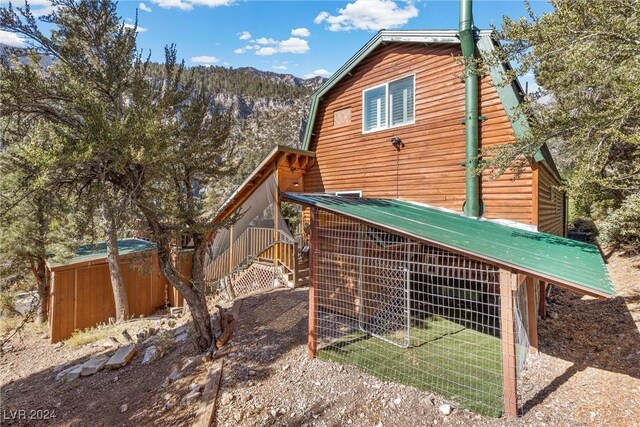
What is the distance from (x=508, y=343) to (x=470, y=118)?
4.50m

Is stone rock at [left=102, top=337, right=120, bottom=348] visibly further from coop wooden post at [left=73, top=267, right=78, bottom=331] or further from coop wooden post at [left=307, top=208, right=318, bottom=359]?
coop wooden post at [left=307, top=208, right=318, bottom=359]

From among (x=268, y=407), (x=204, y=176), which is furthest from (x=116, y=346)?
(x=268, y=407)

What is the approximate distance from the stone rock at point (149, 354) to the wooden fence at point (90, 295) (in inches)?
89.0

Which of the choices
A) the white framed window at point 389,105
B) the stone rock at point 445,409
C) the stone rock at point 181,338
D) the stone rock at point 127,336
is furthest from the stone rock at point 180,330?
the white framed window at point 389,105

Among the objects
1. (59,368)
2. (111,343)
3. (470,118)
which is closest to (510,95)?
(470,118)

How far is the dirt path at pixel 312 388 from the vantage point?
11.3 ft

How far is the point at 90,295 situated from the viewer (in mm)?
9281

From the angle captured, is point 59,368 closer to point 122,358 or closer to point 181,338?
point 122,358

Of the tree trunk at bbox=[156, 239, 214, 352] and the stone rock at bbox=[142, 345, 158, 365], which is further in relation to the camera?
the stone rock at bbox=[142, 345, 158, 365]

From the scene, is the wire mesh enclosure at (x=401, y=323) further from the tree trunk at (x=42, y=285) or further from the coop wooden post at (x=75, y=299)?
the tree trunk at (x=42, y=285)

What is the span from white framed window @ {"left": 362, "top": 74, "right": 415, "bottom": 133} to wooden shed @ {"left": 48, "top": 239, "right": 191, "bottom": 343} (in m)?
6.84

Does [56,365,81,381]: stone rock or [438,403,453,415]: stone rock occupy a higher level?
[438,403,453,415]: stone rock

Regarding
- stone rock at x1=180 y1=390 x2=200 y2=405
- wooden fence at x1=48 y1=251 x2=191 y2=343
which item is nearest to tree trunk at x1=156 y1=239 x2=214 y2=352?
stone rock at x1=180 y1=390 x2=200 y2=405

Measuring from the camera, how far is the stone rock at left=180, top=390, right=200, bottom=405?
3885mm
